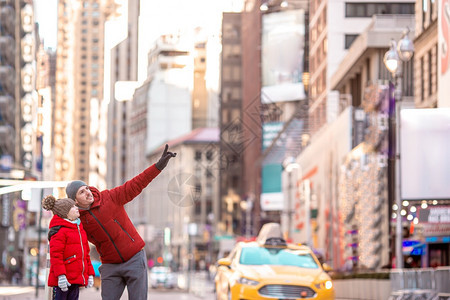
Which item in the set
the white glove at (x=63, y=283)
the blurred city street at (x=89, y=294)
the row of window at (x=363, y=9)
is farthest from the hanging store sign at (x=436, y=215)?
the row of window at (x=363, y=9)

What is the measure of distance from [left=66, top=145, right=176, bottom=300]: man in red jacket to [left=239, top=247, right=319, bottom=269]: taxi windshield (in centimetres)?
881

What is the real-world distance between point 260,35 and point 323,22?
31923 millimetres

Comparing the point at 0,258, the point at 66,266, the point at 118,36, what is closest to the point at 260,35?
the point at 0,258

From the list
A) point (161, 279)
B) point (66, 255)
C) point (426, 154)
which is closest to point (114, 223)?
point (66, 255)

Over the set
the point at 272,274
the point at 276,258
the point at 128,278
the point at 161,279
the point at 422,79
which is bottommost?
the point at 161,279

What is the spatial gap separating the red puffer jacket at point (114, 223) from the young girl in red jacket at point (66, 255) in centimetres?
51

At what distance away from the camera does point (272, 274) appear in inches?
716

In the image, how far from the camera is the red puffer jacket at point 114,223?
10055 millimetres

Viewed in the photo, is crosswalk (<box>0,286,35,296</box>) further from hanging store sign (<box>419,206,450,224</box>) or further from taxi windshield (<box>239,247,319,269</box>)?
taxi windshield (<box>239,247,319,269</box>)

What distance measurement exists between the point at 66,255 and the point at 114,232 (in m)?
1.03

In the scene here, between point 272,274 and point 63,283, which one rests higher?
point 63,283

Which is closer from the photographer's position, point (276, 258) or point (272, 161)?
point (276, 258)

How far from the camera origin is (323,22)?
264 feet

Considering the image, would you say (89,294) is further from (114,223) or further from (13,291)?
(114,223)
